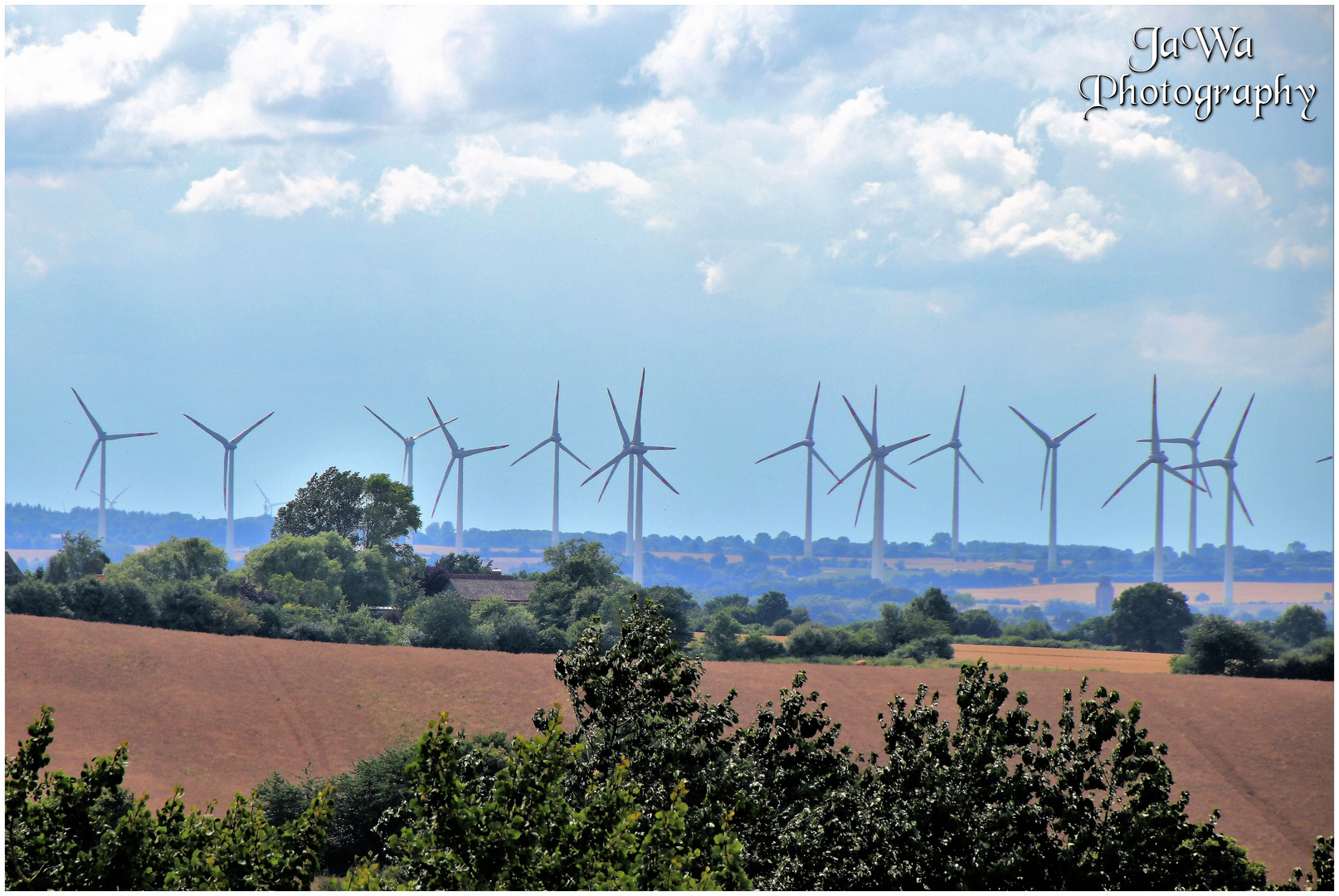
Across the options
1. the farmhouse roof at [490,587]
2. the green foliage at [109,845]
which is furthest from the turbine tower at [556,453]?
the green foliage at [109,845]

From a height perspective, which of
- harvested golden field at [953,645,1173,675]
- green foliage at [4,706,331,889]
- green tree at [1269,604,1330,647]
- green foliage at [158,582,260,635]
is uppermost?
green foliage at [4,706,331,889]

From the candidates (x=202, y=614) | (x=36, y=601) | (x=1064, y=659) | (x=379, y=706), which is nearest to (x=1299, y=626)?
(x=1064, y=659)

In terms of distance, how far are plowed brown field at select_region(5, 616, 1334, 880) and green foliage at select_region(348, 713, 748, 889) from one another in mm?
31200

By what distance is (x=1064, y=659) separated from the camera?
80.8 m

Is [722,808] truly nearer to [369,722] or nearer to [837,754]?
[837,754]

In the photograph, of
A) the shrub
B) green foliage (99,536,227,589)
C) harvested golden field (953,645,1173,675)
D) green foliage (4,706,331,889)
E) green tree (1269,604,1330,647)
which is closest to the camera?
green foliage (4,706,331,889)

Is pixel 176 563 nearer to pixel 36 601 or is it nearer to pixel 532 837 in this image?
pixel 36 601

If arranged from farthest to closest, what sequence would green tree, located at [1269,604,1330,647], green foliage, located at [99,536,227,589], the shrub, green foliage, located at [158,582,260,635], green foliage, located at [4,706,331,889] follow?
1. green tree, located at [1269,604,1330,647]
2. green foliage, located at [99,536,227,589]
3. green foliage, located at [158,582,260,635]
4. the shrub
5. green foliage, located at [4,706,331,889]

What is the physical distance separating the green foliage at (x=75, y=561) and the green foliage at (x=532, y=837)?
82556mm

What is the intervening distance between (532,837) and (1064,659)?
7608 centimetres

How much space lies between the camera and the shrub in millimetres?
64000

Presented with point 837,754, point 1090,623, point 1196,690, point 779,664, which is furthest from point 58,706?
point 1090,623

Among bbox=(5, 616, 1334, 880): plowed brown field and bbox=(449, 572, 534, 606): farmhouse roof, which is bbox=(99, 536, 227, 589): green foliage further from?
bbox=(5, 616, 1334, 880): plowed brown field

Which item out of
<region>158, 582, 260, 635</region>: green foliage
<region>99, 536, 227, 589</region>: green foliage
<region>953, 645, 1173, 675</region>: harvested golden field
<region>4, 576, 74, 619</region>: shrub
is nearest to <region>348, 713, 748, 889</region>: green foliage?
<region>953, 645, 1173, 675</region>: harvested golden field
